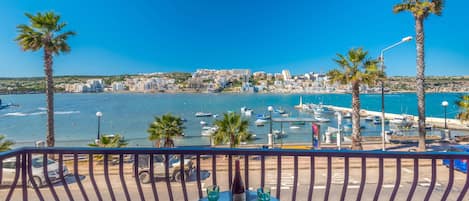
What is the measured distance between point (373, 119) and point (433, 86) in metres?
50.9

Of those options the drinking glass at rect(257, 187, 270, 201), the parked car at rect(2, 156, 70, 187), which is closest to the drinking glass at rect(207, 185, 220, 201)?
the drinking glass at rect(257, 187, 270, 201)

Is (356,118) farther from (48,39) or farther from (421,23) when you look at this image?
(48,39)

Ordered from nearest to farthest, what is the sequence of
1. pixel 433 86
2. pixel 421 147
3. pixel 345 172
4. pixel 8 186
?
pixel 345 172
pixel 8 186
pixel 421 147
pixel 433 86

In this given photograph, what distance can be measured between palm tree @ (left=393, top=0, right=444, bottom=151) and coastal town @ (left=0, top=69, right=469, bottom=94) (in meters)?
58.4

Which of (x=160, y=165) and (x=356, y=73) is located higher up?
(x=356, y=73)

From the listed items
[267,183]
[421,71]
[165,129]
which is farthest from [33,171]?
[421,71]

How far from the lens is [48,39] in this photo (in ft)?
46.6

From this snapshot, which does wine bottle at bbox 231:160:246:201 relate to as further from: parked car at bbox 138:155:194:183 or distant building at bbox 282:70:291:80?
distant building at bbox 282:70:291:80


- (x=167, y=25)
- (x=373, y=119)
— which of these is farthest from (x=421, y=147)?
(x=167, y=25)

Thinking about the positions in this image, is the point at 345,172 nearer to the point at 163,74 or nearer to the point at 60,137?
the point at 60,137

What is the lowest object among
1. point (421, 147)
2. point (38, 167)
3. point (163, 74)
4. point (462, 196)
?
point (421, 147)

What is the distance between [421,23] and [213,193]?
15743 mm

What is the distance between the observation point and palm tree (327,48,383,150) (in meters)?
13.9

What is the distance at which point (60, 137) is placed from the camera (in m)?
36.2
